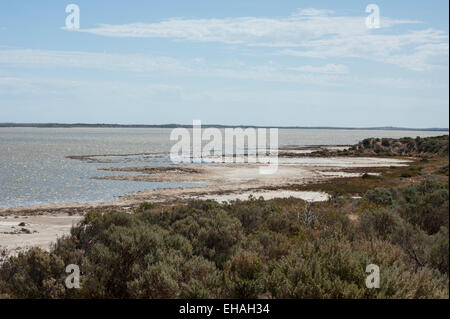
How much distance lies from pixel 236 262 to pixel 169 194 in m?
A: 30.8

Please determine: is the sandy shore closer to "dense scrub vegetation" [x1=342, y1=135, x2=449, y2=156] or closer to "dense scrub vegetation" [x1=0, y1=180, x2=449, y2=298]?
"dense scrub vegetation" [x1=0, y1=180, x2=449, y2=298]

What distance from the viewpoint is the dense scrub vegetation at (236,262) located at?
538 centimetres

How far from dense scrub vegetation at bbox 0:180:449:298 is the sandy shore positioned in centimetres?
982

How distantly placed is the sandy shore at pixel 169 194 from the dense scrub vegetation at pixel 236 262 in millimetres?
9819

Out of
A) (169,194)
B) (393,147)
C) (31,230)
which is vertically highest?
(393,147)

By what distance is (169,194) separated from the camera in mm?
37156

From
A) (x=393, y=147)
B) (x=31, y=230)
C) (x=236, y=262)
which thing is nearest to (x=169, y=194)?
(x=31, y=230)

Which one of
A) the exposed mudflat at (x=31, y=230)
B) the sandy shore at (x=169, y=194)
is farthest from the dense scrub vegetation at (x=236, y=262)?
the sandy shore at (x=169, y=194)

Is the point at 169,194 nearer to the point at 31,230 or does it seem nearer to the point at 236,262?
the point at 31,230

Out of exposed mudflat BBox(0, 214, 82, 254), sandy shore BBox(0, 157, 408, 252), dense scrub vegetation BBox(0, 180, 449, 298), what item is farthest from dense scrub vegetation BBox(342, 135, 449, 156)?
dense scrub vegetation BBox(0, 180, 449, 298)

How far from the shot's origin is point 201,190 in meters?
39.5

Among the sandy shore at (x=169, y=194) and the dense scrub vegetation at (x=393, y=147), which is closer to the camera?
the sandy shore at (x=169, y=194)

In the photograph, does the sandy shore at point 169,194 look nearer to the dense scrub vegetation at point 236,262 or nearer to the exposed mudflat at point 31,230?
the exposed mudflat at point 31,230
